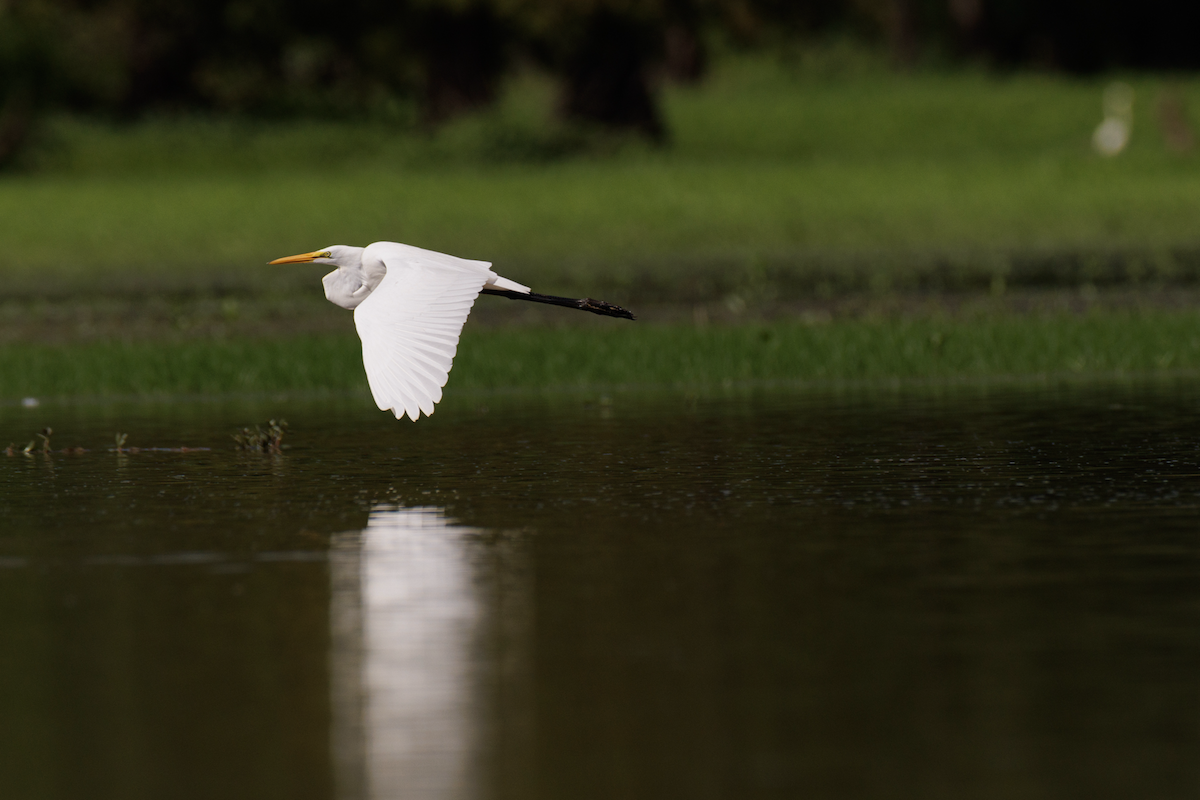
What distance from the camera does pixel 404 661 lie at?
7273 mm

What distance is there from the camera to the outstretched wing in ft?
33.7

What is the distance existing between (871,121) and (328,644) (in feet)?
143

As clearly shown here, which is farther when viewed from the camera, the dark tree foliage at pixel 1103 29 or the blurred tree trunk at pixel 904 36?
the dark tree foliage at pixel 1103 29

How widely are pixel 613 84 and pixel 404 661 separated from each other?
39705 millimetres

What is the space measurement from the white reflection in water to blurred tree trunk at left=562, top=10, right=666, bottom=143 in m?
36.3

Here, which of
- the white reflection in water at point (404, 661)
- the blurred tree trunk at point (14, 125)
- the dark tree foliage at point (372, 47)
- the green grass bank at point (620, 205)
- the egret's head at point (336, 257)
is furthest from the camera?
the dark tree foliage at point (372, 47)

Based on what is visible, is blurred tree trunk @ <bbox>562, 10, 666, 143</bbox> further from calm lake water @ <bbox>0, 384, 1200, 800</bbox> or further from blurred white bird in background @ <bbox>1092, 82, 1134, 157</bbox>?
calm lake water @ <bbox>0, 384, 1200, 800</bbox>

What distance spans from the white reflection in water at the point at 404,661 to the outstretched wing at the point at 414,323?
59 cm

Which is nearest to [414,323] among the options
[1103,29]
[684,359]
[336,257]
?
[336,257]

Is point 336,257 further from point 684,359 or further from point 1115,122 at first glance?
point 1115,122

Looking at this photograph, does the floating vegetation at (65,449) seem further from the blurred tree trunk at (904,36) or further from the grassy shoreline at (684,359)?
the blurred tree trunk at (904,36)

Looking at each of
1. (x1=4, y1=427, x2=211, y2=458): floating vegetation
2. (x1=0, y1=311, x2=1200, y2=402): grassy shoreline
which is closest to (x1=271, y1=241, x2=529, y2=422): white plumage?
(x1=4, y1=427, x2=211, y2=458): floating vegetation

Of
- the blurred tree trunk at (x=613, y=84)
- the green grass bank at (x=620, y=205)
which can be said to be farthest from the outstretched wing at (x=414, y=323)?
the blurred tree trunk at (x=613, y=84)

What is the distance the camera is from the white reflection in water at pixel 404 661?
237 inches
